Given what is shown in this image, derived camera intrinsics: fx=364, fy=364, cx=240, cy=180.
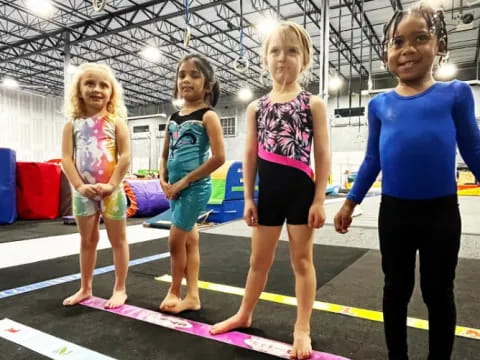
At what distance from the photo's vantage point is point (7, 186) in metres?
5.10

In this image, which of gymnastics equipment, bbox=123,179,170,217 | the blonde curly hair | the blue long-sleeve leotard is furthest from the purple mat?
gymnastics equipment, bbox=123,179,170,217

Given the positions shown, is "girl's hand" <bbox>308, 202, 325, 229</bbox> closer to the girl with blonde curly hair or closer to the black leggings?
the black leggings

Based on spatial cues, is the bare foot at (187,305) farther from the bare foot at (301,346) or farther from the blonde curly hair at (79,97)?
the blonde curly hair at (79,97)

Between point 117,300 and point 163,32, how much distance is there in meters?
11.7

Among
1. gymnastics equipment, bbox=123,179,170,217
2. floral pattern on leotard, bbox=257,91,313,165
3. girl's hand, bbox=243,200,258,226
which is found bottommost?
gymnastics equipment, bbox=123,179,170,217

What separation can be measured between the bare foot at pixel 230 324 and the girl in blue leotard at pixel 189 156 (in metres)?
0.29

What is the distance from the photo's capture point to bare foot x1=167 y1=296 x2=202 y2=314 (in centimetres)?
176

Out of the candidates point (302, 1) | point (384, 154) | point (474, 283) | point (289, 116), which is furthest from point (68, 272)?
point (302, 1)

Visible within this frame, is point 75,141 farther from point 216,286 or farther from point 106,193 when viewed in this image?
point 216,286

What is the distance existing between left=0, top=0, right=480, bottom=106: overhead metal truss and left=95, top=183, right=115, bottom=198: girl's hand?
7898mm

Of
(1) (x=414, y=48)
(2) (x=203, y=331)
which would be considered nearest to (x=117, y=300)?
(2) (x=203, y=331)

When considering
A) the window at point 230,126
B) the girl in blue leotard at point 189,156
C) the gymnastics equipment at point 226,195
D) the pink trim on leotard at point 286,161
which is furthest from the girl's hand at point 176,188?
the window at point 230,126

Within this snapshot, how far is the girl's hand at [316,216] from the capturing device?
1337 mm

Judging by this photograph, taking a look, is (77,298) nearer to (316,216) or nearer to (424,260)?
(316,216)
